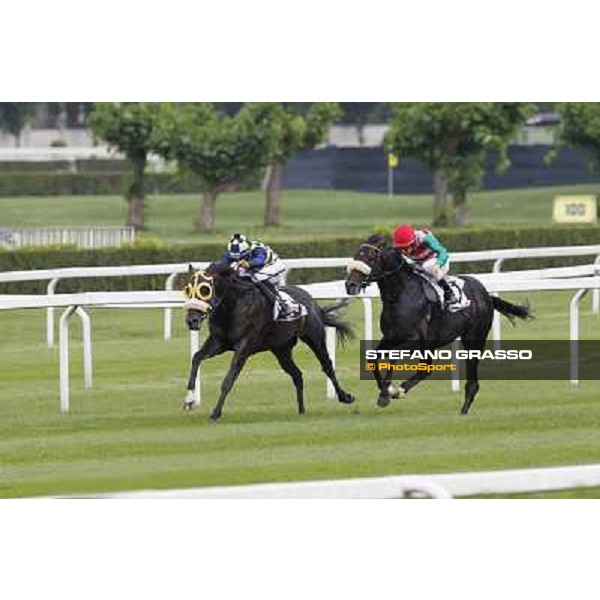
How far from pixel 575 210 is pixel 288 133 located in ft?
18.2

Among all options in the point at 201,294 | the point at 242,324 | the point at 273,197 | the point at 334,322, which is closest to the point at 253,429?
the point at 201,294

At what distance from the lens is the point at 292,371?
517 inches

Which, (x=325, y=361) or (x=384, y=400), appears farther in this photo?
(x=325, y=361)

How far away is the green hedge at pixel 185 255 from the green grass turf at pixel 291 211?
724cm

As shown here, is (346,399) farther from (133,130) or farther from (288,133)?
(288,133)

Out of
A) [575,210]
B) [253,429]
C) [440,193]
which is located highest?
[440,193]

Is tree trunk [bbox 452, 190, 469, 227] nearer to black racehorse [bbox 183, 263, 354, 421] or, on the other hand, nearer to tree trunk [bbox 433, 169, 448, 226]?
tree trunk [bbox 433, 169, 448, 226]

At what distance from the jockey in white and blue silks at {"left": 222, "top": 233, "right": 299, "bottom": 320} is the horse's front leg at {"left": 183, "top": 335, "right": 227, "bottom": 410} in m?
0.44

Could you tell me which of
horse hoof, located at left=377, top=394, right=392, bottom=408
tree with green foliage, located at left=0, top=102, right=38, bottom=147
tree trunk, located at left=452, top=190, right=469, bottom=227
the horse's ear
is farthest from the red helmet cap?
tree with green foliage, located at left=0, top=102, right=38, bottom=147

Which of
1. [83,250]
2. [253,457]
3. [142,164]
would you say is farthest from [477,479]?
[142,164]

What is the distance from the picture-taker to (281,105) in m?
35.4

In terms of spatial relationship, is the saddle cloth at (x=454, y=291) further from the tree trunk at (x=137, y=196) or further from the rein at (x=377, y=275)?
the tree trunk at (x=137, y=196)

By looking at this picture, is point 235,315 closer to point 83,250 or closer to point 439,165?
point 83,250

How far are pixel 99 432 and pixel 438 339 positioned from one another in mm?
2421
